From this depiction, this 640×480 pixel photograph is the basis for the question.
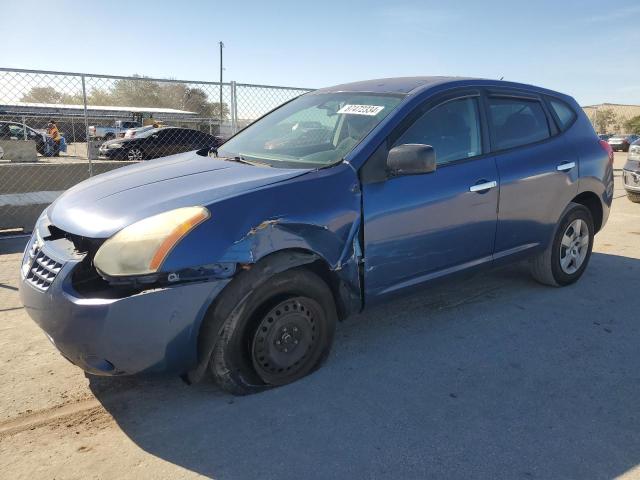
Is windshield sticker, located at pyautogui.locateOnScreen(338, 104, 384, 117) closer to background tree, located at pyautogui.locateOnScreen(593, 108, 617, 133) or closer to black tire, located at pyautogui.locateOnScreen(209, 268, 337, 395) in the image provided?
black tire, located at pyautogui.locateOnScreen(209, 268, 337, 395)

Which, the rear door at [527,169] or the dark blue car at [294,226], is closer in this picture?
the dark blue car at [294,226]

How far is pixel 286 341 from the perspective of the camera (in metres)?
2.98

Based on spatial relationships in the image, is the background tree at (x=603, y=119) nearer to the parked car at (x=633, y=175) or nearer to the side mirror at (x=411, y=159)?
the parked car at (x=633, y=175)

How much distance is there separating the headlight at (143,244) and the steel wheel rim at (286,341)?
2.15ft

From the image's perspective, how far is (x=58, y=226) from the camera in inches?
111

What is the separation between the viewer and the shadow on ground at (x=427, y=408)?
8.02ft

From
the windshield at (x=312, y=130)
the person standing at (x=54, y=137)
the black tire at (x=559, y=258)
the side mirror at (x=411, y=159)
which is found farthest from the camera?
the person standing at (x=54, y=137)

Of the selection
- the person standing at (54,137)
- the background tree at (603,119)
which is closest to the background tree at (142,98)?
the person standing at (54,137)

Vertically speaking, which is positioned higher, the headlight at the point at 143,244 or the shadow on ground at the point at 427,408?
the headlight at the point at 143,244

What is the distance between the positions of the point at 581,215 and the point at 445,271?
6.08 feet

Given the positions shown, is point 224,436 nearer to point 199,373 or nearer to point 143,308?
point 199,373

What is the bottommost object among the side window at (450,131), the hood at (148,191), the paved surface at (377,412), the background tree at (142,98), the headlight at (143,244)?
the paved surface at (377,412)

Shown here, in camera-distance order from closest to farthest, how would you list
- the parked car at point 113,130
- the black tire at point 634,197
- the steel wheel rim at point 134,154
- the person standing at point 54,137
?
the black tire at point 634,197 → the steel wheel rim at point 134,154 → the person standing at point 54,137 → the parked car at point 113,130

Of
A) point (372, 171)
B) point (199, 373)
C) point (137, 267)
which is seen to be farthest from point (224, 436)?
point (372, 171)
